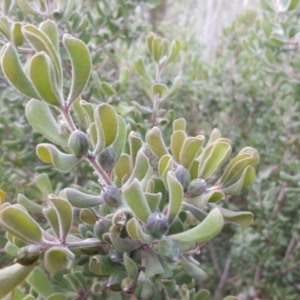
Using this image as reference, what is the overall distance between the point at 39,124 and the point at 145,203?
151mm

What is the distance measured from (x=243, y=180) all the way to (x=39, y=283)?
0.99 feet

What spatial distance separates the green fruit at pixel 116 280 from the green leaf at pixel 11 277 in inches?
4.4

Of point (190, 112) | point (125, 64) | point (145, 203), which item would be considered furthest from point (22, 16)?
point (145, 203)

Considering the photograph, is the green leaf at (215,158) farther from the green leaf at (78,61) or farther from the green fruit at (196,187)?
the green leaf at (78,61)

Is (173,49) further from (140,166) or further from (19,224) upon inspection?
(19,224)

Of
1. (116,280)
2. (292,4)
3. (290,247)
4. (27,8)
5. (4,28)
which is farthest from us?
(290,247)

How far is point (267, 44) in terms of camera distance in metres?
1.08

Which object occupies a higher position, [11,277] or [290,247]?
[11,277]

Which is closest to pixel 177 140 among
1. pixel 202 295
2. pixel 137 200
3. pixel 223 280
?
pixel 137 200

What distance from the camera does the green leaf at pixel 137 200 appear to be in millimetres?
417

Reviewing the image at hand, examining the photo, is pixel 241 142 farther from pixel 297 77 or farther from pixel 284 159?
pixel 297 77

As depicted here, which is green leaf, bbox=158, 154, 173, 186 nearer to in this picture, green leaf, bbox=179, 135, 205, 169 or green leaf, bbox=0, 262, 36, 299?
green leaf, bbox=179, 135, 205, 169

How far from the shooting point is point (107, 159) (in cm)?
49

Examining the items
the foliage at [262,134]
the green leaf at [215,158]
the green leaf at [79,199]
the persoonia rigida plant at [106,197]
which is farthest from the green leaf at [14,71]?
the foliage at [262,134]
